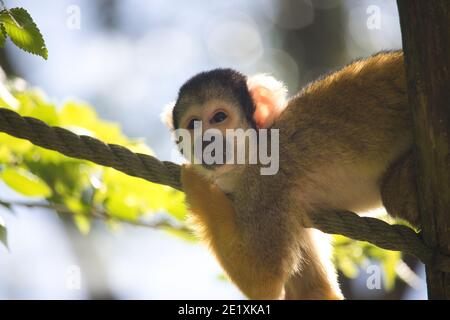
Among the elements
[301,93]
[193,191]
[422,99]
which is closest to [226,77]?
[301,93]

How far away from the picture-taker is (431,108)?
11.1ft

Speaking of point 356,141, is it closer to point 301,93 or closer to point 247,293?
point 301,93

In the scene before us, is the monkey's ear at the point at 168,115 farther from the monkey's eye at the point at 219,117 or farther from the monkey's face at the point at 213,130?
the monkey's eye at the point at 219,117

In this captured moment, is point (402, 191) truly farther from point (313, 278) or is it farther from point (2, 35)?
point (2, 35)

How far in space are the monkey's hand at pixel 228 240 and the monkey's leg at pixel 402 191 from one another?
0.83 m

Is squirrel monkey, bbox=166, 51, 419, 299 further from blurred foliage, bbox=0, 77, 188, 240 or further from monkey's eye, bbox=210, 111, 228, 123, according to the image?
blurred foliage, bbox=0, 77, 188, 240

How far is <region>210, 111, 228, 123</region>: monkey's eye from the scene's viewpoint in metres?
4.77

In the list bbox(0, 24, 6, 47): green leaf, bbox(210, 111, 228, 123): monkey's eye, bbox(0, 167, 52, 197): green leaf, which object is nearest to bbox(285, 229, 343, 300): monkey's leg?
bbox(210, 111, 228, 123): monkey's eye

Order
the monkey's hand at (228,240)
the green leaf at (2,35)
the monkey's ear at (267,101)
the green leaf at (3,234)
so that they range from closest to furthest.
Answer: the green leaf at (2,35)
the green leaf at (3,234)
the monkey's hand at (228,240)
the monkey's ear at (267,101)

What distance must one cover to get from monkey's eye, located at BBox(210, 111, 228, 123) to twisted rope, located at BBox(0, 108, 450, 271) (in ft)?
3.66

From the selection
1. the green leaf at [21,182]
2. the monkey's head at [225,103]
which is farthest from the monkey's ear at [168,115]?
the green leaf at [21,182]

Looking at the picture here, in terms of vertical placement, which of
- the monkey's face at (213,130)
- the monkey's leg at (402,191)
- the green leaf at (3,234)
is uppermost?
the monkey's face at (213,130)

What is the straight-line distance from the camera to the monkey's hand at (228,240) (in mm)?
4254

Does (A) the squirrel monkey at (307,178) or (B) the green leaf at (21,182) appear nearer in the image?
(B) the green leaf at (21,182)
